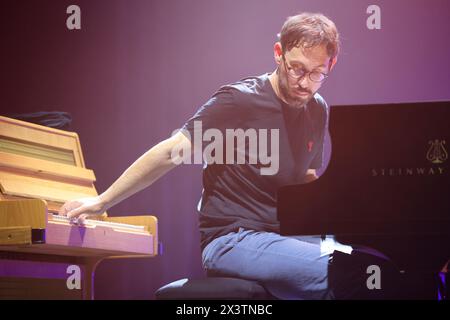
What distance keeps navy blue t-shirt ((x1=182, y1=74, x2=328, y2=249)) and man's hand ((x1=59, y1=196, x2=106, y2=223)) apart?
1.46 ft

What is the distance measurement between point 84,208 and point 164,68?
4.37 feet

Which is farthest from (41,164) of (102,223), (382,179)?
Result: (382,179)

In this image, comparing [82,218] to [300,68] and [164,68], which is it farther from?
[164,68]

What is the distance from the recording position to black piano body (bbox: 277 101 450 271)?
2113 millimetres

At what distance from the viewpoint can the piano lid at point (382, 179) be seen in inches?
83.2

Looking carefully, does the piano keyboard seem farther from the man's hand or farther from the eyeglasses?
the eyeglasses

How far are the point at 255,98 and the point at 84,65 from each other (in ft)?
4.83

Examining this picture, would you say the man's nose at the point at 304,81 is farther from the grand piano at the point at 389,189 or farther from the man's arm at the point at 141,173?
the grand piano at the point at 389,189

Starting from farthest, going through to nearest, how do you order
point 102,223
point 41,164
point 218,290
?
point 41,164 < point 102,223 < point 218,290

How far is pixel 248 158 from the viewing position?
2.94 meters

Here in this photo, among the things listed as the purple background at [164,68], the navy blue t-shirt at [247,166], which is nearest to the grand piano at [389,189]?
the navy blue t-shirt at [247,166]

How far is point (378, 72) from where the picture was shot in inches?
143
